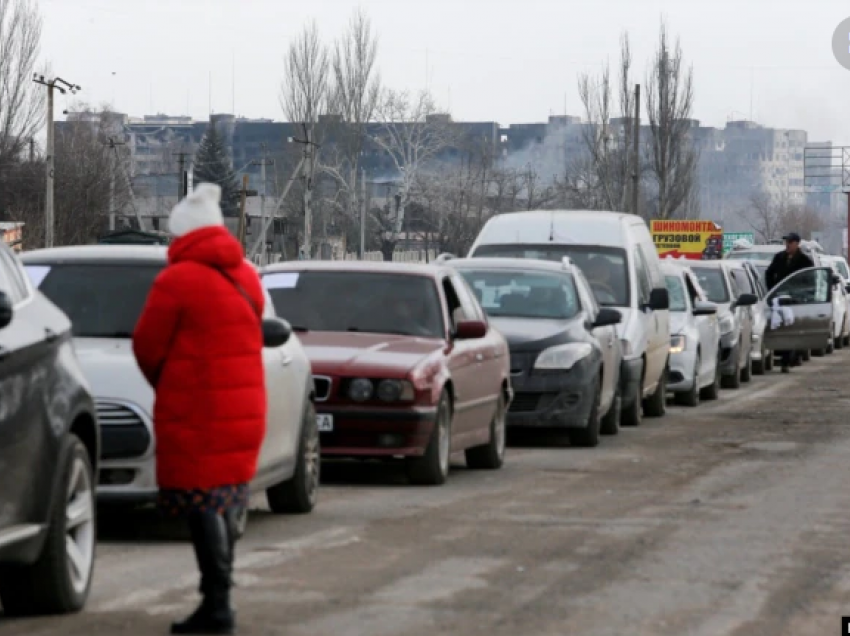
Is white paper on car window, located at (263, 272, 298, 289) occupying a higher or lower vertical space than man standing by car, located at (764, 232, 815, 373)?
higher

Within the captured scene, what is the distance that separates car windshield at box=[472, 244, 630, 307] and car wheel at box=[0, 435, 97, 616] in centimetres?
1310

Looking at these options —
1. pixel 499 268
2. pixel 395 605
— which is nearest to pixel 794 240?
pixel 499 268

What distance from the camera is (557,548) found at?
10305 mm

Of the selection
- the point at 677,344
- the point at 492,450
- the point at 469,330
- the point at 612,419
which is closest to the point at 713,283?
the point at 677,344

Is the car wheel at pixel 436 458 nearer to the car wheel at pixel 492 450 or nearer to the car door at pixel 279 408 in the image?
the car wheel at pixel 492 450

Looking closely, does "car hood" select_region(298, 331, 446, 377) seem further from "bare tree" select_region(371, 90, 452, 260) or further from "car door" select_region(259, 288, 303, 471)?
"bare tree" select_region(371, 90, 452, 260)

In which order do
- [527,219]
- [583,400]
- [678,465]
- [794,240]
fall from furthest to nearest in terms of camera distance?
[794,240], [527,219], [583,400], [678,465]

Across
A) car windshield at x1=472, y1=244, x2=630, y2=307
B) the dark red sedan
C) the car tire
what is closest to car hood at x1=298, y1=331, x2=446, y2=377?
the dark red sedan

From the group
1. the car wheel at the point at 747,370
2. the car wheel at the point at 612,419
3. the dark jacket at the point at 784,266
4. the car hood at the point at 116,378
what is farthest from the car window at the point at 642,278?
the dark jacket at the point at 784,266

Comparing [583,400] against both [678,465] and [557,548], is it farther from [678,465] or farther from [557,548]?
[557,548]

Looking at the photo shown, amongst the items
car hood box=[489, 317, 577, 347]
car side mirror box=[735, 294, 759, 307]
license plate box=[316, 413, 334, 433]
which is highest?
car hood box=[489, 317, 577, 347]

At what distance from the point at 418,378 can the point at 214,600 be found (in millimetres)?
5940

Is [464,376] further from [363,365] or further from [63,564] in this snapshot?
[63,564]

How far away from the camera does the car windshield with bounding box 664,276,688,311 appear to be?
25016 mm
